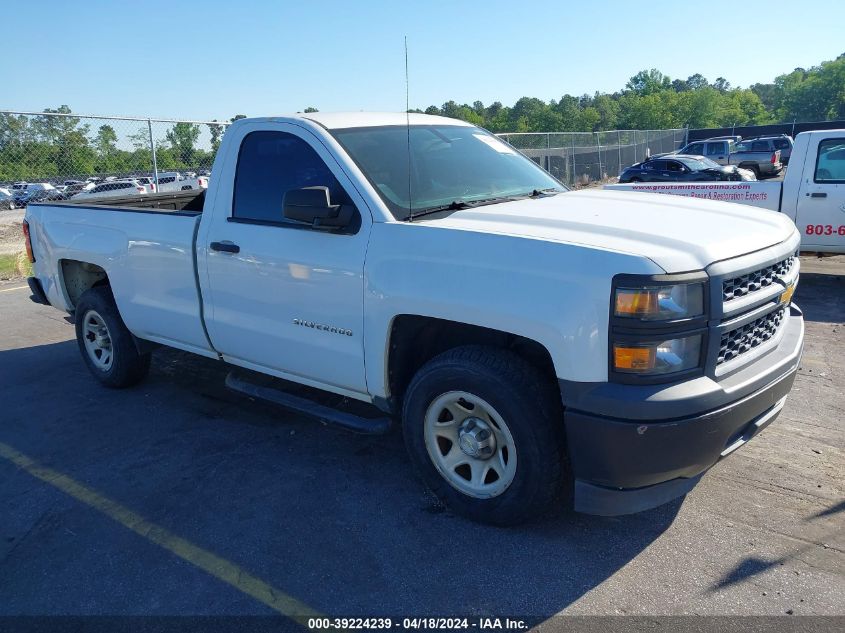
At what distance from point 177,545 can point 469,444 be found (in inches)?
61.5

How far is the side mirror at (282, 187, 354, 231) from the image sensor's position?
134 inches

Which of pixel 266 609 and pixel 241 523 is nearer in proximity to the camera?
pixel 266 609

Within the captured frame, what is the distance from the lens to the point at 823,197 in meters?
8.56

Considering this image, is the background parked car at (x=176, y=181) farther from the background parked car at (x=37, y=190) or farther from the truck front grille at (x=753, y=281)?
the truck front grille at (x=753, y=281)

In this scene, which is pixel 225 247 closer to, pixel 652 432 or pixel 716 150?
pixel 652 432

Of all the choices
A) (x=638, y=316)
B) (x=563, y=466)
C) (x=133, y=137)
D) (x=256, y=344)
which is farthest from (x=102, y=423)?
(x=133, y=137)

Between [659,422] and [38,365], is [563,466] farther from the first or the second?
[38,365]

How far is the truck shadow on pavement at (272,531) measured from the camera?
290 cm

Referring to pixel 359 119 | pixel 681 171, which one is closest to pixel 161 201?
pixel 359 119

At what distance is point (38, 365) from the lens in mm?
6359

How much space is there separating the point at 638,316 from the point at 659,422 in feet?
1.45

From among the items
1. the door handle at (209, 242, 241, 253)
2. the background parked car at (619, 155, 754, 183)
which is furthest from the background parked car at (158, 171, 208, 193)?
the background parked car at (619, 155, 754, 183)

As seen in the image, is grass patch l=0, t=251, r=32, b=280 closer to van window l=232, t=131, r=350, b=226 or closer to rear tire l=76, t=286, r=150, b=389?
rear tire l=76, t=286, r=150, b=389

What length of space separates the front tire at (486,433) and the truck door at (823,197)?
7207 mm
